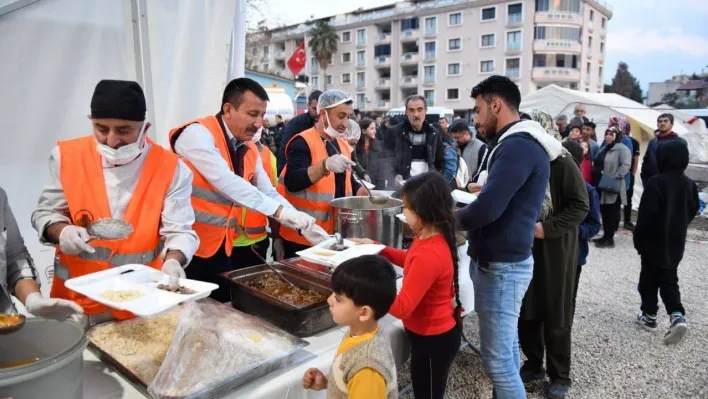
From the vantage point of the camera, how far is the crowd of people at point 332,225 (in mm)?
1472

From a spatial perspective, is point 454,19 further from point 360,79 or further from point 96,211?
point 96,211

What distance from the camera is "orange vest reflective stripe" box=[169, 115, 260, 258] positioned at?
228 cm

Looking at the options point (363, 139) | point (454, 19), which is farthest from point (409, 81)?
point (363, 139)

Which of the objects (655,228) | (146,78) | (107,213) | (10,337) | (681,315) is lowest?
(681,315)

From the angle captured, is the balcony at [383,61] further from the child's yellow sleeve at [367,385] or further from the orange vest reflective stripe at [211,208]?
the child's yellow sleeve at [367,385]

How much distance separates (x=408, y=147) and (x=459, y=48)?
39698mm

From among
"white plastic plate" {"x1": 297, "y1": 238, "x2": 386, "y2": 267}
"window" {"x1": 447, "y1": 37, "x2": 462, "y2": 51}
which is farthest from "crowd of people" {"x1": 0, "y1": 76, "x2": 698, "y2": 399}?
"window" {"x1": 447, "y1": 37, "x2": 462, "y2": 51}

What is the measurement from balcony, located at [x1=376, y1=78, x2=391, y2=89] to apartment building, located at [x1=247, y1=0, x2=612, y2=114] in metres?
0.10

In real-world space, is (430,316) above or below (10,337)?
below

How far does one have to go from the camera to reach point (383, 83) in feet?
152

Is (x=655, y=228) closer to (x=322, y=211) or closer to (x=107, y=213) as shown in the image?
Result: (x=322, y=211)

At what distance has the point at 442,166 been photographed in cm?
489

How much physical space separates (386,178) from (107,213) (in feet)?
11.7

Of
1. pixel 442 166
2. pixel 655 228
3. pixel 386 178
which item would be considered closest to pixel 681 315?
pixel 655 228
